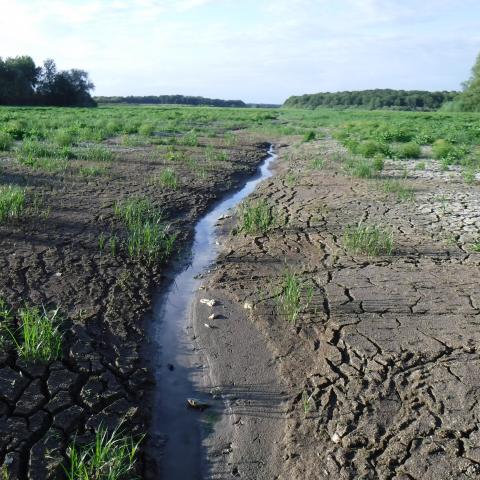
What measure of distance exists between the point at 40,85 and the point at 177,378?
67.8m

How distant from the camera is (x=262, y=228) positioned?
8.03 meters

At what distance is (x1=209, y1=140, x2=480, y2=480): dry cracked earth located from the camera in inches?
133

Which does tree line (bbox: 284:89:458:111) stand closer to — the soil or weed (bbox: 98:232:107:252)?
the soil

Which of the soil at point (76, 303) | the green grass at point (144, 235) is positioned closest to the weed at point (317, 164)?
the soil at point (76, 303)

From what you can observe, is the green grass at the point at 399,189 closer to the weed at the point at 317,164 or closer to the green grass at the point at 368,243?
the weed at the point at 317,164

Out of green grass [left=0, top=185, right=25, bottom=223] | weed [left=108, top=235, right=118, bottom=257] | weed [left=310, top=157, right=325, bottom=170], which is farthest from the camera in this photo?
weed [left=310, top=157, right=325, bottom=170]

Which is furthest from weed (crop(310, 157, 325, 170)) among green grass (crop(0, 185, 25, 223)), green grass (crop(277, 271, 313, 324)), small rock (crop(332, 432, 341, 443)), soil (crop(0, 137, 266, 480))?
small rock (crop(332, 432, 341, 443))

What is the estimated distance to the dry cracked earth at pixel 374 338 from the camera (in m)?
3.38

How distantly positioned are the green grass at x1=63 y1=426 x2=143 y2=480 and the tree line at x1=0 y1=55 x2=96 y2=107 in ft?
198

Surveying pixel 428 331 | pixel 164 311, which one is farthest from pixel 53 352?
pixel 428 331

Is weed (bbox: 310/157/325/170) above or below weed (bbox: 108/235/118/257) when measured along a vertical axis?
above

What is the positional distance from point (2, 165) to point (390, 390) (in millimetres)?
10157

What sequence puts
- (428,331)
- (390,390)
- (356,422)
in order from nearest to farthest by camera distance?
(356,422), (390,390), (428,331)

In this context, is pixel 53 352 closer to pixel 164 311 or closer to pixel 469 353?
pixel 164 311
